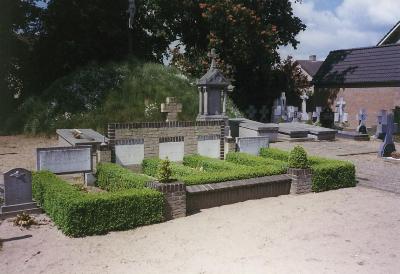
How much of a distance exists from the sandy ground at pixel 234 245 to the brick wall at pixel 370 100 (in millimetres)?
22335

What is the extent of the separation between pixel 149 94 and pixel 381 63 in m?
19.0

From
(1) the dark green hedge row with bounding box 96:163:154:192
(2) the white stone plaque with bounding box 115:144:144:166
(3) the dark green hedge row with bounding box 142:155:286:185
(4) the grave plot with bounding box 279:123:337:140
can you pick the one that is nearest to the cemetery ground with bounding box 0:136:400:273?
(3) the dark green hedge row with bounding box 142:155:286:185

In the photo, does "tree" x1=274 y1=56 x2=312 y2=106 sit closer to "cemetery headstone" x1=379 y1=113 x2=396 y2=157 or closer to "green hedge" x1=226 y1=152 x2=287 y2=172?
"cemetery headstone" x1=379 y1=113 x2=396 y2=157

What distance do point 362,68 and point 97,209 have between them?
3042cm

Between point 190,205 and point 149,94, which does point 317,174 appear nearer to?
point 190,205

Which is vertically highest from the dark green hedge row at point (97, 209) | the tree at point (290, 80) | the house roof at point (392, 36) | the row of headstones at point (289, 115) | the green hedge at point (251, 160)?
the house roof at point (392, 36)

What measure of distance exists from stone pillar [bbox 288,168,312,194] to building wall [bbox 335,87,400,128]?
21336 mm

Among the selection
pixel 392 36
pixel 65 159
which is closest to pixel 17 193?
pixel 65 159

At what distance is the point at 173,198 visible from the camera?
1019 cm

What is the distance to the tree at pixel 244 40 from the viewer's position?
2830 cm

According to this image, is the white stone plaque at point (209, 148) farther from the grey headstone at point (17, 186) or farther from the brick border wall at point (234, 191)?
the grey headstone at point (17, 186)

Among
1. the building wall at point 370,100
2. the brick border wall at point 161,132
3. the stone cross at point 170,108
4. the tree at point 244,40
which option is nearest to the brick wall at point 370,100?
the building wall at point 370,100

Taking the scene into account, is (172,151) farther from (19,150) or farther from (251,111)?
(251,111)

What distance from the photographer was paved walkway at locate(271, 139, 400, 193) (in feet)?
45.8
